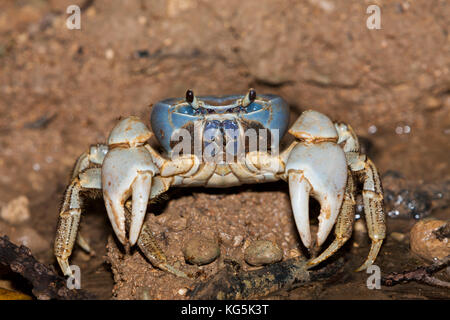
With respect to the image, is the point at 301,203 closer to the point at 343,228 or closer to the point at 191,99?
the point at 343,228

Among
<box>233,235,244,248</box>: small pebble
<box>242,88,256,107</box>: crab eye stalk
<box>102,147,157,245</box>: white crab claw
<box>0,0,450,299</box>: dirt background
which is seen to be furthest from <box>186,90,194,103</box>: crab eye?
<box>0,0,450,299</box>: dirt background

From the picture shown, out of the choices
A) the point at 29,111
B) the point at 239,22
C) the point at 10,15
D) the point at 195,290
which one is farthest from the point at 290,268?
the point at 10,15

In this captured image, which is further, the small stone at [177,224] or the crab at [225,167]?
the small stone at [177,224]

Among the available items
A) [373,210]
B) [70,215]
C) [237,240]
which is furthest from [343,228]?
[70,215]

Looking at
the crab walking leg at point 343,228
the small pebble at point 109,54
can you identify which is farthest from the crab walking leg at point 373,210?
the small pebble at point 109,54

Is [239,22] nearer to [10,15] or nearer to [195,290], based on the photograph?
[10,15]

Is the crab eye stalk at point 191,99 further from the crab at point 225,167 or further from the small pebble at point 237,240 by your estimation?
the small pebble at point 237,240

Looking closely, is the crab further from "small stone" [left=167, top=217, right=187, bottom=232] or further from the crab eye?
"small stone" [left=167, top=217, right=187, bottom=232]
